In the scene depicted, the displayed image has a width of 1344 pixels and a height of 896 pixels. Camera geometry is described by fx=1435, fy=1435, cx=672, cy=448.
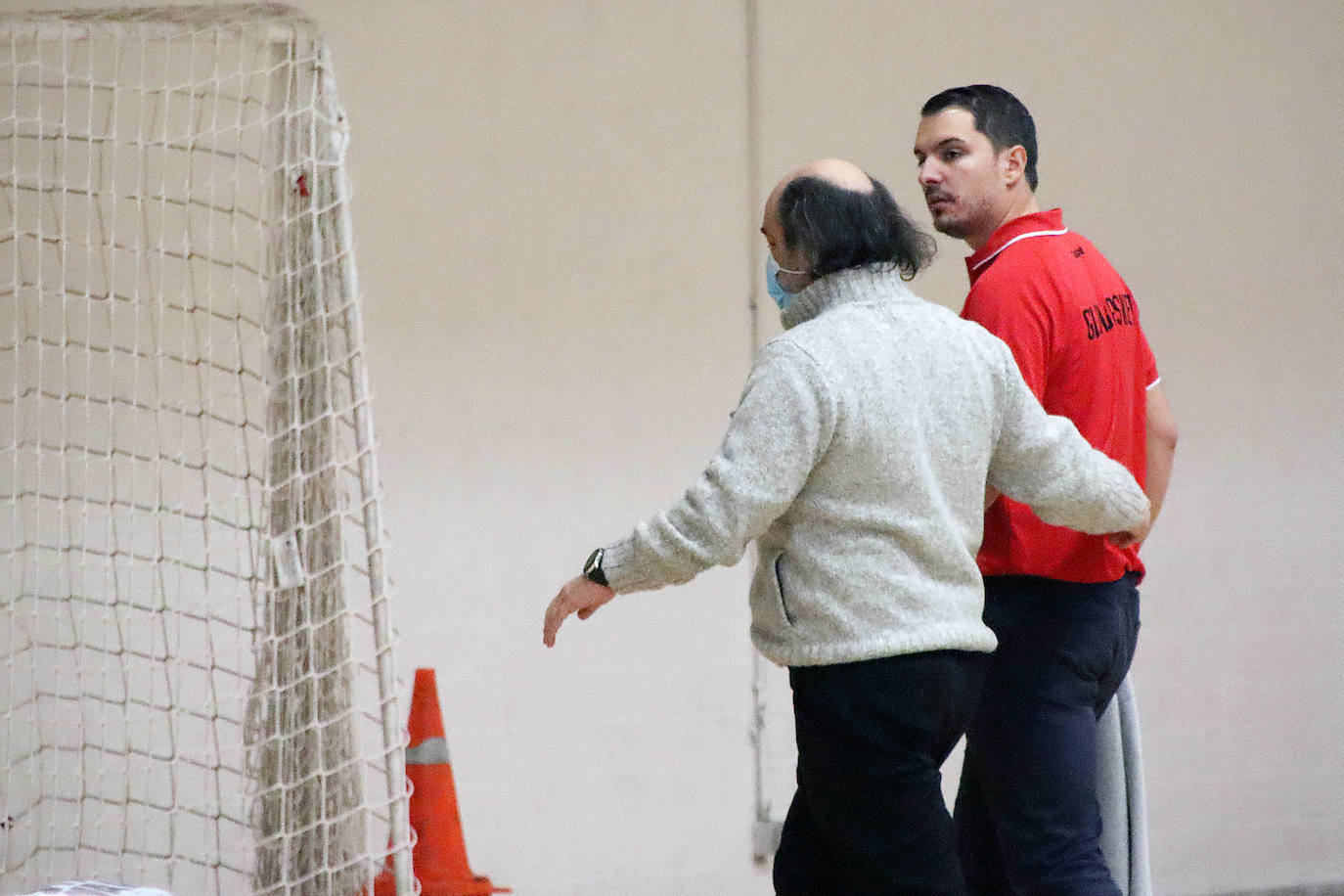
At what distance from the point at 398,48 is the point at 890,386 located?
1.89 metres

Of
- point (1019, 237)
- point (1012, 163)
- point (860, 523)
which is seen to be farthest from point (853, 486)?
point (1012, 163)

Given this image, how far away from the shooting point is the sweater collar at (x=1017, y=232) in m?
1.97

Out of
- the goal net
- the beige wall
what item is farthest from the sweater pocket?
the beige wall

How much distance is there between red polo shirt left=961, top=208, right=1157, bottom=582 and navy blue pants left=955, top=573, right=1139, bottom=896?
42mm

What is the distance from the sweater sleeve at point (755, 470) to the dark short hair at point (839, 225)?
136mm

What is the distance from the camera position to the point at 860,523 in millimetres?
1611

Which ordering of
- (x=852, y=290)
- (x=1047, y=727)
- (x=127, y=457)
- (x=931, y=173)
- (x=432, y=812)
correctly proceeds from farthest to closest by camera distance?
(x=127, y=457) → (x=432, y=812) → (x=931, y=173) → (x=1047, y=727) → (x=852, y=290)

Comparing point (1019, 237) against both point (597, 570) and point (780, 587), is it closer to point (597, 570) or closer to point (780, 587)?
point (780, 587)

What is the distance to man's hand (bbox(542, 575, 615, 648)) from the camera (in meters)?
1.66

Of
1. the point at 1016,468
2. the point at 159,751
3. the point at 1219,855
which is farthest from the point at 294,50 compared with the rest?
the point at 1219,855

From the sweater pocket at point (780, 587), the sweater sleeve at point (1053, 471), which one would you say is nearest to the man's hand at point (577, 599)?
the sweater pocket at point (780, 587)

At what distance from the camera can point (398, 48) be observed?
10.2 feet

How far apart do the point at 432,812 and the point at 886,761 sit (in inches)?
43.5

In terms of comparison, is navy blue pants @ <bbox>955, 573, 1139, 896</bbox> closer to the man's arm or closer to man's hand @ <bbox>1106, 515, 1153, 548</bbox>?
man's hand @ <bbox>1106, 515, 1153, 548</bbox>
